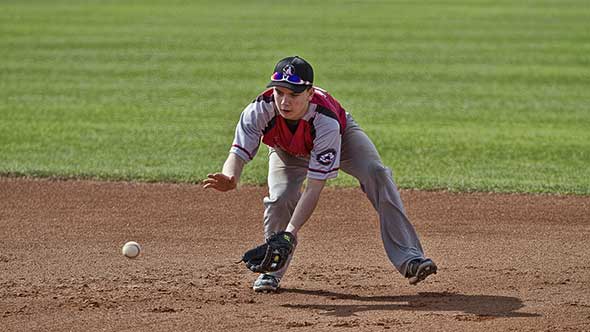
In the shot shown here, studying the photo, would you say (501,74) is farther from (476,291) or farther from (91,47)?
(476,291)

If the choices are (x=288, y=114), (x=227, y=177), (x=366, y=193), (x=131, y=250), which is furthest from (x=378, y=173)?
(x=131, y=250)

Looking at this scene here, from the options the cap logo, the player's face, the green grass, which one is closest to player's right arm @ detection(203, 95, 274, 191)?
the player's face

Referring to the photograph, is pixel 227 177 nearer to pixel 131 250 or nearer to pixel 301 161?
pixel 301 161

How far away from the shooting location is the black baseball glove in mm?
6168

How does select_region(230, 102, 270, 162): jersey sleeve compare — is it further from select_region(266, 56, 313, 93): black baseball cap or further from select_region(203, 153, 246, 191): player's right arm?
select_region(266, 56, 313, 93): black baseball cap

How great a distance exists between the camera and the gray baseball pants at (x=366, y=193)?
6.69 meters

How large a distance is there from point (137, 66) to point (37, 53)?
83.5 inches

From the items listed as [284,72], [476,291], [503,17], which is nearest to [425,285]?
[476,291]

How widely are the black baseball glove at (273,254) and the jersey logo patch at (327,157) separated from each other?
0.50 m

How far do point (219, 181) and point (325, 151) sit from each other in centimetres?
68

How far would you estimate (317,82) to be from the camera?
53.4ft

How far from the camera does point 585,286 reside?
22.6ft

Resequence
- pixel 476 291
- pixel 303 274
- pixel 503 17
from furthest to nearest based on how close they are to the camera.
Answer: pixel 503 17
pixel 303 274
pixel 476 291

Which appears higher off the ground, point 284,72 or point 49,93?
point 284,72
